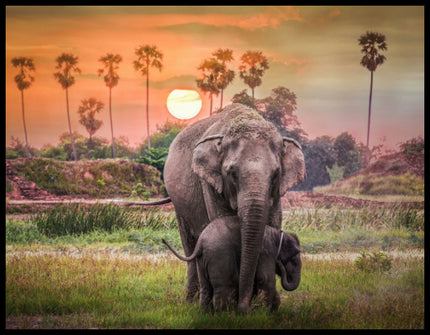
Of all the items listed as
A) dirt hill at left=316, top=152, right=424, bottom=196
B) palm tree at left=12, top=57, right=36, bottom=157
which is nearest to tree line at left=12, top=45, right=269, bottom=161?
→ palm tree at left=12, top=57, right=36, bottom=157

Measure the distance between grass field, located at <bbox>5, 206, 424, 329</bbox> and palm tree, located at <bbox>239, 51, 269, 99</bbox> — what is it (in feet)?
9.97

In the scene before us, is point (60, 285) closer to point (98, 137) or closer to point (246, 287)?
point (246, 287)

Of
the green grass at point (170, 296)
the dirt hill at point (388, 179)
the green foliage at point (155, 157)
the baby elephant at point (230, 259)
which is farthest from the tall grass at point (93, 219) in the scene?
the baby elephant at point (230, 259)

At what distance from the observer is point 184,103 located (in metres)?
9.56

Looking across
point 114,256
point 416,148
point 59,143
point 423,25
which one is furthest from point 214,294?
point 416,148

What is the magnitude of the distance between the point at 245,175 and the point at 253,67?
4383mm

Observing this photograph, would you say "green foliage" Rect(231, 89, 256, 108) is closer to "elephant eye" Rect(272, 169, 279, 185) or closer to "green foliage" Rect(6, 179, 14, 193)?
"elephant eye" Rect(272, 169, 279, 185)

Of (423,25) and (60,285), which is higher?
(423,25)

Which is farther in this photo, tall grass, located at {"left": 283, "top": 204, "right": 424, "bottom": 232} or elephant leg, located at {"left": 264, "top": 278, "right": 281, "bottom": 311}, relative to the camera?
tall grass, located at {"left": 283, "top": 204, "right": 424, "bottom": 232}

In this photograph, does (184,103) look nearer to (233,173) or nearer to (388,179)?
(233,173)

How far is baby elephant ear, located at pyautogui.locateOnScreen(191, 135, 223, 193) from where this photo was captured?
5.82 metres

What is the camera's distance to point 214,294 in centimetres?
560

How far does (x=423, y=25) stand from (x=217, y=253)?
5483 mm

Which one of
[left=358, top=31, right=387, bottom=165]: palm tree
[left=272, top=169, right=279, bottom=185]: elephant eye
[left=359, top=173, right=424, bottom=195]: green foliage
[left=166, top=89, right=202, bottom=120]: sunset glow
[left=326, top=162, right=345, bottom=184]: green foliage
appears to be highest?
[left=358, top=31, right=387, bottom=165]: palm tree
